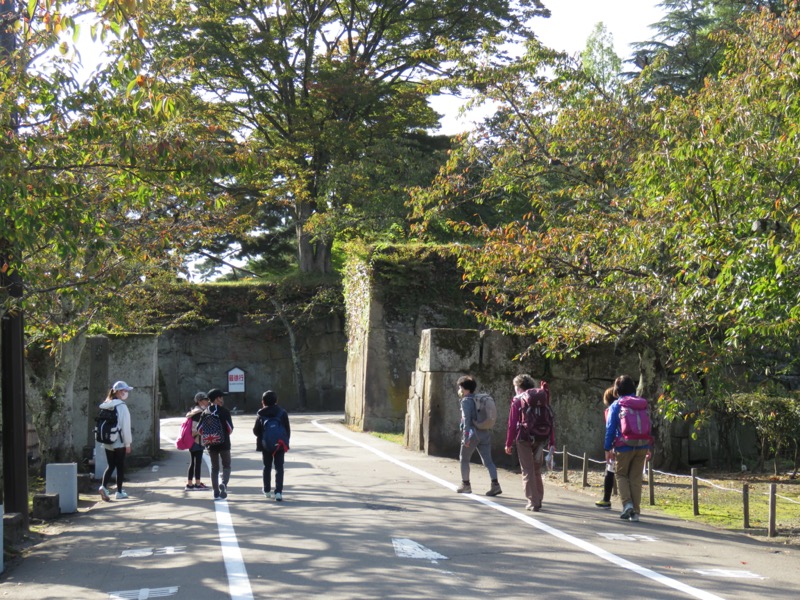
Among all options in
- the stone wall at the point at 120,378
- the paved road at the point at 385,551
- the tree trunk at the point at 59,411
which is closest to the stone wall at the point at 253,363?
the stone wall at the point at 120,378

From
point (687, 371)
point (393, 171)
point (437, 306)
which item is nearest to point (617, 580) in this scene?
point (687, 371)

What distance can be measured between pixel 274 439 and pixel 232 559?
14.0 feet

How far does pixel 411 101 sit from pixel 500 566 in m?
28.8

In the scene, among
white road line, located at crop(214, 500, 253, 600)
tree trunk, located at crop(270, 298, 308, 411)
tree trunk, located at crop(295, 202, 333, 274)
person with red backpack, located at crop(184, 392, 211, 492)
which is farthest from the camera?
tree trunk, located at crop(295, 202, 333, 274)

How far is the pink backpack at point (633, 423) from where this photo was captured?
11.2 m

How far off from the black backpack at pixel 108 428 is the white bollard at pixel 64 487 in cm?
92

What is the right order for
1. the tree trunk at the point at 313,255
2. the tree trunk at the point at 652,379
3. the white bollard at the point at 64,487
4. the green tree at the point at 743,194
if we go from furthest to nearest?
the tree trunk at the point at 313,255 → the tree trunk at the point at 652,379 → the white bollard at the point at 64,487 → the green tree at the point at 743,194

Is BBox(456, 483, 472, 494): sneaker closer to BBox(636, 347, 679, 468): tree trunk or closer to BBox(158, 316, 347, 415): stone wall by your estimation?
BBox(636, 347, 679, 468): tree trunk

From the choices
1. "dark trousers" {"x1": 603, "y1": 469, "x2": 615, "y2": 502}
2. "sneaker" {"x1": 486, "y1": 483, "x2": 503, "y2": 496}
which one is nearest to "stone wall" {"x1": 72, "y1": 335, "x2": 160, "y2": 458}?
"sneaker" {"x1": 486, "y1": 483, "x2": 503, "y2": 496}

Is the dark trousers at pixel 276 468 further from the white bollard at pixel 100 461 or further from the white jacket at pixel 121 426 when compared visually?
the white bollard at pixel 100 461

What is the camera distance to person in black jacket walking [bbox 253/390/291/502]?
12641 mm

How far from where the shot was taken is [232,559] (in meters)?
8.52

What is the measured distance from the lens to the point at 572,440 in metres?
18.2

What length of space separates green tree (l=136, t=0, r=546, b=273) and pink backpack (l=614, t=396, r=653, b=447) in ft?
67.4
